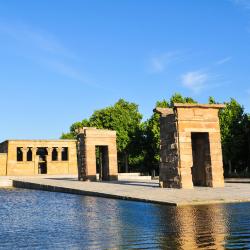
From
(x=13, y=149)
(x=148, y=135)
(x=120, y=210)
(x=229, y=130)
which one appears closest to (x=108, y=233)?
(x=120, y=210)

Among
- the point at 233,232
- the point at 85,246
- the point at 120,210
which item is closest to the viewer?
the point at 85,246

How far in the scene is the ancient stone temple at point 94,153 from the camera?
33500 millimetres

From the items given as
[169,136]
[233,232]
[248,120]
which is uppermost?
[248,120]

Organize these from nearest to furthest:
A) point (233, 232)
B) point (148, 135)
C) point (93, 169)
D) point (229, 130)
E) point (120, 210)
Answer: point (233, 232) → point (120, 210) → point (93, 169) → point (229, 130) → point (148, 135)

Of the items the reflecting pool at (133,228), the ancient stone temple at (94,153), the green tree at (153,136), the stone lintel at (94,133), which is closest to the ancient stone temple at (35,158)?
the green tree at (153,136)

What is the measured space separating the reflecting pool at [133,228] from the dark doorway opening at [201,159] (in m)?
9.20

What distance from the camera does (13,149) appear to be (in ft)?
186

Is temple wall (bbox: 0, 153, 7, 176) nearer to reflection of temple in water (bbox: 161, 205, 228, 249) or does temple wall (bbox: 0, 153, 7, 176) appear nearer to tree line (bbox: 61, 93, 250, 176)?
tree line (bbox: 61, 93, 250, 176)

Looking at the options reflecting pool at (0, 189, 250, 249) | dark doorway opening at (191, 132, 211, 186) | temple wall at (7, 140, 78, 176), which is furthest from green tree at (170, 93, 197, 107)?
reflecting pool at (0, 189, 250, 249)

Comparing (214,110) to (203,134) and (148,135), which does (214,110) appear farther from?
(148,135)

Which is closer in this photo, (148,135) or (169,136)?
(169,136)

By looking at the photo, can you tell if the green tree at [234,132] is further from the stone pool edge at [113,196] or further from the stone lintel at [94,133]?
the stone pool edge at [113,196]

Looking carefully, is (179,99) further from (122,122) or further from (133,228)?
(133,228)

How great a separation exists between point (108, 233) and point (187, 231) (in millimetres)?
1592
